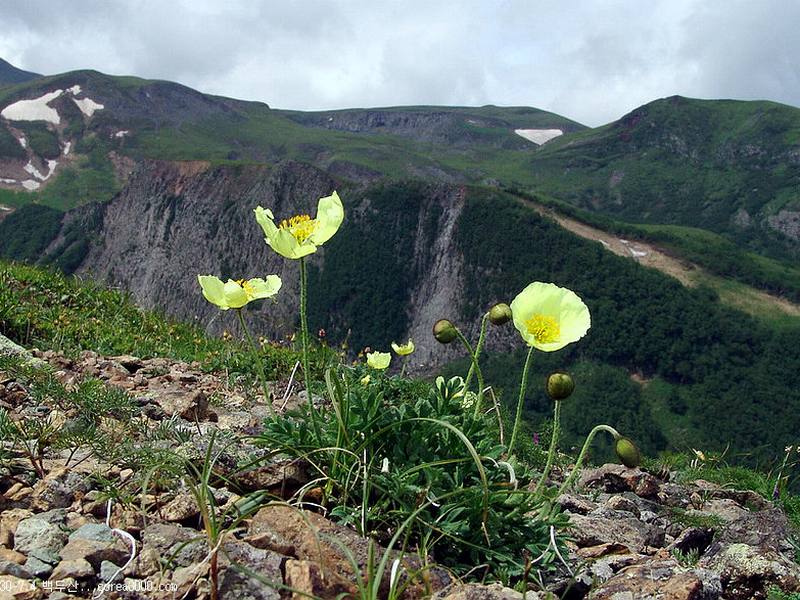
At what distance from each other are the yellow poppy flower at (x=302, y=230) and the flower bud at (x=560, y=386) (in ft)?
4.39

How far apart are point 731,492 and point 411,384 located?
117 inches

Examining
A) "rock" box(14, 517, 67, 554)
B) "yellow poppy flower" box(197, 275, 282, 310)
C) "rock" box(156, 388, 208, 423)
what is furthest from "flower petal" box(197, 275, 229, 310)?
"rock" box(14, 517, 67, 554)

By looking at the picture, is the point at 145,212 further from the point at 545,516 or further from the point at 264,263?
the point at 545,516

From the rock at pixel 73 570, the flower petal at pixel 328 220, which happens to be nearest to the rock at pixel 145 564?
the rock at pixel 73 570

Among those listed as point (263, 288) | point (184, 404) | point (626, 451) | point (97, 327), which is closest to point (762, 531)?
point (626, 451)

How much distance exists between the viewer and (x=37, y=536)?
2953mm

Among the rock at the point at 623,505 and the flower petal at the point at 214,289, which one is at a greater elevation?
the flower petal at the point at 214,289

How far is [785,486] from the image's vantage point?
6367 millimetres

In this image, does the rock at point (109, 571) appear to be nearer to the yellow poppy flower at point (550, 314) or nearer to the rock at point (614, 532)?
the yellow poppy flower at point (550, 314)

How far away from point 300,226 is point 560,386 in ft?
5.24

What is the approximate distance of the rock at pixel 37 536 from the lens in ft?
9.55

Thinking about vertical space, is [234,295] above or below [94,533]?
above

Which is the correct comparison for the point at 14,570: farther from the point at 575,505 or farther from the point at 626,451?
the point at 575,505

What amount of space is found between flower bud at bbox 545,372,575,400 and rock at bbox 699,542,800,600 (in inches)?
60.7
